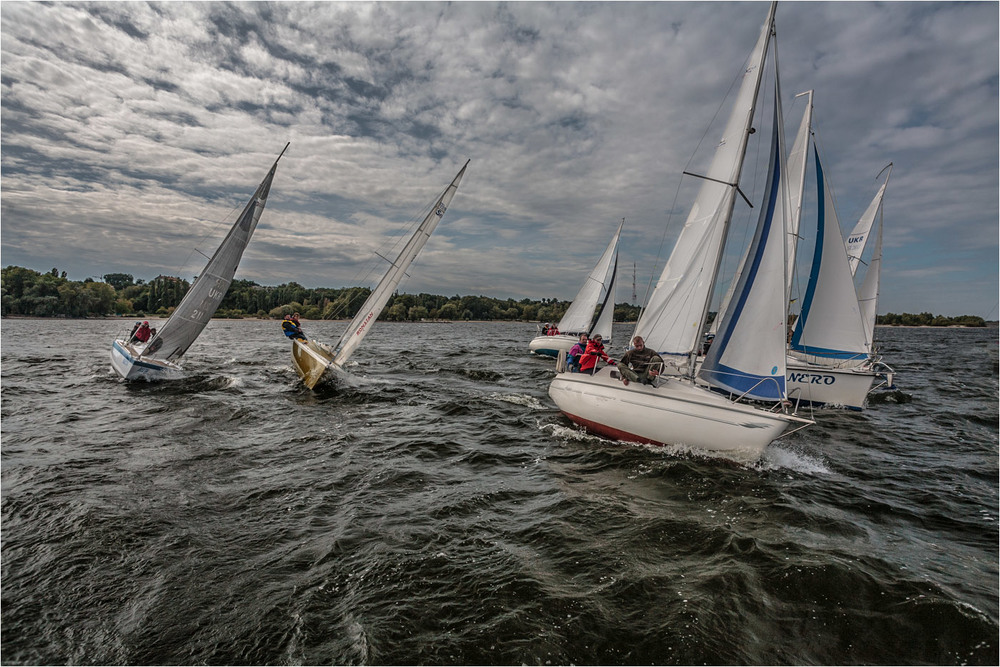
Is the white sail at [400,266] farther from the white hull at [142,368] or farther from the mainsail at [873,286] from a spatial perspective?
the mainsail at [873,286]

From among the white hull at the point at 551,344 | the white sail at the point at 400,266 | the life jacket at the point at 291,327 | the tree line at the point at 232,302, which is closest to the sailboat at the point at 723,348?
the white sail at the point at 400,266

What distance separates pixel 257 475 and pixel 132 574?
114 inches

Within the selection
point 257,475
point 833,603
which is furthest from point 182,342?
point 833,603

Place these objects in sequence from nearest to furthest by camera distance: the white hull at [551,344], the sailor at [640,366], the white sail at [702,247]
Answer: the sailor at [640,366], the white sail at [702,247], the white hull at [551,344]

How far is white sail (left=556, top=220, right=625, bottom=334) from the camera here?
30.2 metres

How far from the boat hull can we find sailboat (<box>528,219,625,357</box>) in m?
16.2

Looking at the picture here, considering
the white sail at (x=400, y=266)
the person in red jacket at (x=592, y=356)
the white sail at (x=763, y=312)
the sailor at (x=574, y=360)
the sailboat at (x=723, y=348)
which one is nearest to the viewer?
the sailboat at (x=723, y=348)

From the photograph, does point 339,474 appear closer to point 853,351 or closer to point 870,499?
point 870,499

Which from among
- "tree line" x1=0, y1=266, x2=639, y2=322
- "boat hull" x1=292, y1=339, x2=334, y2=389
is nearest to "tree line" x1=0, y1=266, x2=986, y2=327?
"tree line" x1=0, y1=266, x2=639, y2=322

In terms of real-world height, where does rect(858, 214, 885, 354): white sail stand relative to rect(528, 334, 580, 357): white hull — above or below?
above

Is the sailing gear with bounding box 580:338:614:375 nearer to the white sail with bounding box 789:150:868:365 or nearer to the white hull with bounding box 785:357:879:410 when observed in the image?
the white hull with bounding box 785:357:879:410

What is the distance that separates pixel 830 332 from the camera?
14.1 meters

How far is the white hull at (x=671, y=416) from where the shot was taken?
303 inches

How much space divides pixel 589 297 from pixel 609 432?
2237 cm
